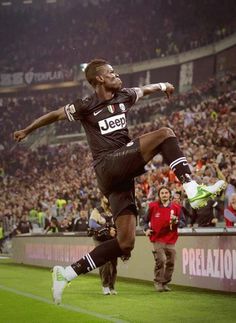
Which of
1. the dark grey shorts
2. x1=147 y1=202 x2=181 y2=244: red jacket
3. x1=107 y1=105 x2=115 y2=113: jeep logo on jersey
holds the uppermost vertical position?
x1=107 y1=105 x2=115 y2=113: jeep logo on jersey

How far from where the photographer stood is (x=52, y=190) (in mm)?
29594

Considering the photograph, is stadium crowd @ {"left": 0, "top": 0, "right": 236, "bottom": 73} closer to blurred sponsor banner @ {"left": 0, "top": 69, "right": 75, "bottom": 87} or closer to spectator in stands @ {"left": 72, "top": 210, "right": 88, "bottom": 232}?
blurred sponsor banner @ {"left": 0, "top": 69, "right": 75, "bottom": 87}

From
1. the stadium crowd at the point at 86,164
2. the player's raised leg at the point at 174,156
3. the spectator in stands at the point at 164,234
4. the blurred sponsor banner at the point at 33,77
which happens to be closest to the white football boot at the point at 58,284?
the player's raised leg at the point at 174,156

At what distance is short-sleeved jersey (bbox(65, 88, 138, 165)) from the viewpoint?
6180 mm

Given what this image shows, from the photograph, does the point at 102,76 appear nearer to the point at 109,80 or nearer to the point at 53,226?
the point at 109,80

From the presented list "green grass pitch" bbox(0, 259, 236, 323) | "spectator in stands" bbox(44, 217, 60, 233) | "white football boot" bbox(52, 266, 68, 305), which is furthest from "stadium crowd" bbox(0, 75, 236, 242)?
"white football boot" bbox(52, 266, 68, 305)

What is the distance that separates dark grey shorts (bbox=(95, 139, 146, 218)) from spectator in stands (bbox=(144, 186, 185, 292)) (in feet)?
16.9

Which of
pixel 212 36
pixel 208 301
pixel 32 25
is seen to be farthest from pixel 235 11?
pixel 208 301

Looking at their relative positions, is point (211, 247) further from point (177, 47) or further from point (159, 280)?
point (177, 47)

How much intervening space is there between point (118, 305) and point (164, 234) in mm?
2284

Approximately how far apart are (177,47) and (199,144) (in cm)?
1669

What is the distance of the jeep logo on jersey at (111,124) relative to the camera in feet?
20.3

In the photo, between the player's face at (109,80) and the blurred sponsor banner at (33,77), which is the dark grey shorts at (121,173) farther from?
the blurred sponsor banner at (33,77)

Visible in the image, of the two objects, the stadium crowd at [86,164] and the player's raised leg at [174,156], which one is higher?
the stadium crowd at [86,164]
